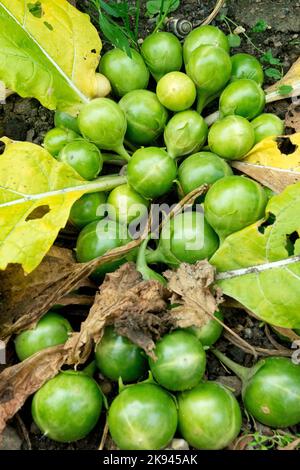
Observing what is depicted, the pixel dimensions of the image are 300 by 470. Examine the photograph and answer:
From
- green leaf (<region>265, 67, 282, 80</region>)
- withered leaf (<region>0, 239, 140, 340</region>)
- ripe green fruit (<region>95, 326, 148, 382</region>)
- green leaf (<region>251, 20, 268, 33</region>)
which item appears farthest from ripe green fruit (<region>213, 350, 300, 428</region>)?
green leaf (<region>251, 20, 268, 33</region>)

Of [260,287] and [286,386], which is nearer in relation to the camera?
[286,386]

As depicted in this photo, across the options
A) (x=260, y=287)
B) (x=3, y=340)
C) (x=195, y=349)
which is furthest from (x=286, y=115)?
(x=3, y=340)

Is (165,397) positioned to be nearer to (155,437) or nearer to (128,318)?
(155,437)

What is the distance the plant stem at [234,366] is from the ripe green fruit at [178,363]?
25cm

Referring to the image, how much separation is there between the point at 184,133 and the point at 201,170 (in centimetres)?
19

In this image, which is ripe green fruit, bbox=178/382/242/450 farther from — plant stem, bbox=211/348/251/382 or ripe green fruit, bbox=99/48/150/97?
ripe green fruit, bbox=99/48/150/97

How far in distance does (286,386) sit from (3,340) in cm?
111

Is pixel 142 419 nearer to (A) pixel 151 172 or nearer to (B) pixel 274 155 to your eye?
(A) pixel 151 172

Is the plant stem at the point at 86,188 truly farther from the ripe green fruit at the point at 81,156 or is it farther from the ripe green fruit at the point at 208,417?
the ripe green fruit at the point at 208,417

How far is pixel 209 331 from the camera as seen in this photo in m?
2.13

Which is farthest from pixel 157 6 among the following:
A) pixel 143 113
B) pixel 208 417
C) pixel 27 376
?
pixel 208 417

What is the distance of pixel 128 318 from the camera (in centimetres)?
203

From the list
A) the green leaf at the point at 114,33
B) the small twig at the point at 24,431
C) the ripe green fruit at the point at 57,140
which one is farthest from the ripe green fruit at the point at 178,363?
the green leaf at the point at 114,33

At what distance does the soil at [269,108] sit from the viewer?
2139 millimetres
